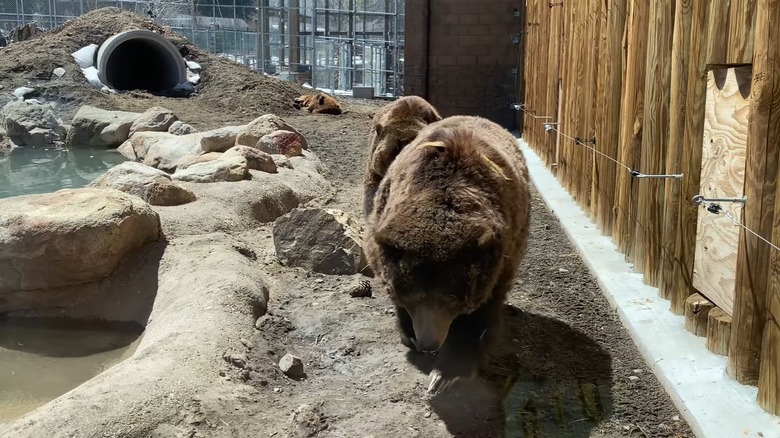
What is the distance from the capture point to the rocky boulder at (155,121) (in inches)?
565

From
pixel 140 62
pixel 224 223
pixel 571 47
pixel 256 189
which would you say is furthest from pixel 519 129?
pixel 140 62

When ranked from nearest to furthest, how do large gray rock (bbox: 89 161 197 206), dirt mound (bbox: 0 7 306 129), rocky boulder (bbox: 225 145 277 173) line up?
large gray rock (bbox: 89 161 197 206), rocky boulder (bbox: 225 145 277 173), dirt mound (bbox: 0 7 306 129)

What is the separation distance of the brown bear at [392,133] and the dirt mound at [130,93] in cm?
1048

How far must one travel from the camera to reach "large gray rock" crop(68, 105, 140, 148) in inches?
591

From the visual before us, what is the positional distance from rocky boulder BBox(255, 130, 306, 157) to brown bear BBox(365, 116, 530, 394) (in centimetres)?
695

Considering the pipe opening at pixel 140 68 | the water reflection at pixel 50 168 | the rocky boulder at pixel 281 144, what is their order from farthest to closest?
the pipe opening at pixel 140 68
the water reflection at pixel 50 168
the rocky boulder at pixel 281 144

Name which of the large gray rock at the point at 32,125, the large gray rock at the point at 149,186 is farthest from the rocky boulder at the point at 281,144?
the large gray rock at the point at 32,125

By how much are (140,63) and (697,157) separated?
22.4m

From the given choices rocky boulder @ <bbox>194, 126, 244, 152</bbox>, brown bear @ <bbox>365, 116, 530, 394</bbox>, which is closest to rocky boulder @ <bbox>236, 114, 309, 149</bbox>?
rocky boulder @ <bbox>194, 126, 244, 152</bbox>

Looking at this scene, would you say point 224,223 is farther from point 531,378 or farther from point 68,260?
point 531,378

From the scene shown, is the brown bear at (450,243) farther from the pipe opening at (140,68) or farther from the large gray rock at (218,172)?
the pipe opening at (140,68)

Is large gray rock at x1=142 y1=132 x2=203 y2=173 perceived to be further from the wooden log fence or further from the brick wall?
the wooden log fence

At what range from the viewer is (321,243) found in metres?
6.32

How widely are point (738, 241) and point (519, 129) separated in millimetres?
11177
